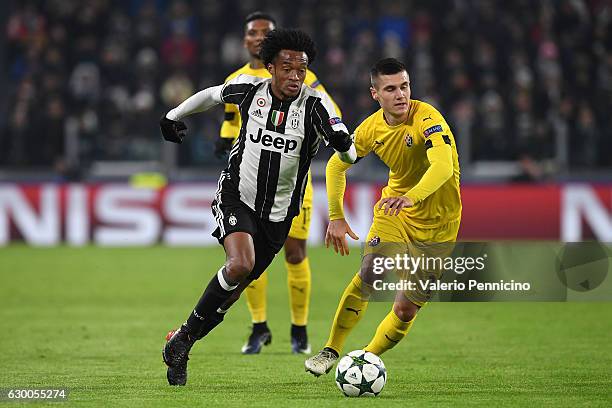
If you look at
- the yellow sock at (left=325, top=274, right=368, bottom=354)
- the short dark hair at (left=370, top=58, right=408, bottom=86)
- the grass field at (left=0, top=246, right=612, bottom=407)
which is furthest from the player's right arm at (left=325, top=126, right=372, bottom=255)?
the grass field at (left=0, top=246, right=612, bottom=407)

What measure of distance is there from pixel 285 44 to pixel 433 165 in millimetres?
1170

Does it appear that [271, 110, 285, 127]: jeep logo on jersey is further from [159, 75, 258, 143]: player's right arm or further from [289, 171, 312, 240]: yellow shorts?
[289, 171, 312, 240]: yellow shorts

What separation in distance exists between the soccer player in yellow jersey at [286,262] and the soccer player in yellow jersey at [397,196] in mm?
1576

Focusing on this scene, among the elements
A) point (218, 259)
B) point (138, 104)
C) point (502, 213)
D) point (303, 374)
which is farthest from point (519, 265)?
point (138, 104)

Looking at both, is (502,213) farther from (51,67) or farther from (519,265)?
(519,265)

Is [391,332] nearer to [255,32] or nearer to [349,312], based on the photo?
[349,312]

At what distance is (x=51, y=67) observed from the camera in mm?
20828

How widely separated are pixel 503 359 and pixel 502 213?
10083 millimetres

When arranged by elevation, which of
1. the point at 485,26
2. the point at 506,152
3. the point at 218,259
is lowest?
the point at 218,259

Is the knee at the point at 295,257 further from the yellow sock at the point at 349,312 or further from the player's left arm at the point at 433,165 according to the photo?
the player's left arm at the point at 433,165

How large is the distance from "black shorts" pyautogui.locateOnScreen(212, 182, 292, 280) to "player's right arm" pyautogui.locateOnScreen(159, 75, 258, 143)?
0.50 meters

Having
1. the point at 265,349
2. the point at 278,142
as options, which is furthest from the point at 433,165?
the point at 265,349

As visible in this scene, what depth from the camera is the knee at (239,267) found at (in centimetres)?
705

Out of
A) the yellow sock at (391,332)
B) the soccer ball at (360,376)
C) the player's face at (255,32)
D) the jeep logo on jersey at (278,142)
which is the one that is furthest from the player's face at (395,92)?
the player's face at (255,32)
